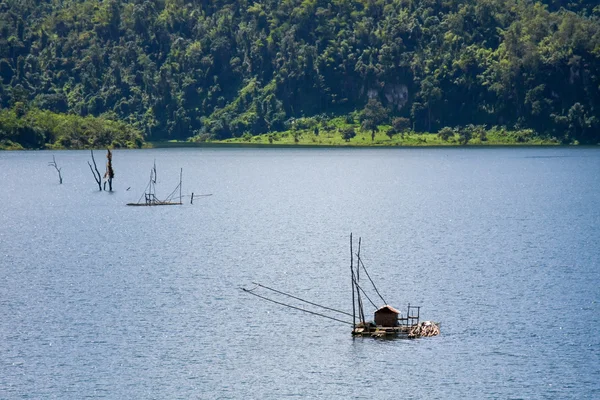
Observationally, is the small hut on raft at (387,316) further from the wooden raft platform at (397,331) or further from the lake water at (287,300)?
the lake water at (287,300)

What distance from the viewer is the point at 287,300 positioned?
7962 centimetres

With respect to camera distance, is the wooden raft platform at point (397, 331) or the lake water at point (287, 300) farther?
the wooden raft platform at point (397, 331)

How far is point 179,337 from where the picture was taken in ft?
224

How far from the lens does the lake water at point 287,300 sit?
59.6 metres

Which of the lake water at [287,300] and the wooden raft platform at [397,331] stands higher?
the wooden raft platform at [397,331]

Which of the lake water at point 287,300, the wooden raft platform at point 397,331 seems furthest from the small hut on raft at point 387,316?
the lake water at point 287,300

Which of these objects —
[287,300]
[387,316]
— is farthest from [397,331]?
[287,300]

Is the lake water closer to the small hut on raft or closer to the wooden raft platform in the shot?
the wooden raft platform

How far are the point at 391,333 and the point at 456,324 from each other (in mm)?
5506

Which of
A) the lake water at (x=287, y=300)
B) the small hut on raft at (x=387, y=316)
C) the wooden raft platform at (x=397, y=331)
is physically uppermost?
the small hut on raft at (x=387, y=316)

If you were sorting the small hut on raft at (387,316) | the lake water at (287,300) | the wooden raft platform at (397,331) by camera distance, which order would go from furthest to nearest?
the small hut on raft at (387,316) → the wooden raft platform at (397,331) → the lake water at (287,300)

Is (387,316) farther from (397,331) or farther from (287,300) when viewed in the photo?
(287,300)

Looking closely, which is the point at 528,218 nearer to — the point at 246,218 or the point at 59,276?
the point at 246,218

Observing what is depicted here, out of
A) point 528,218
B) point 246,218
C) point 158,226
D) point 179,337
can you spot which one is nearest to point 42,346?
point 179,337
